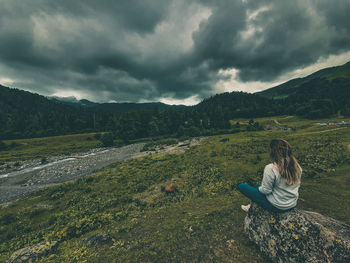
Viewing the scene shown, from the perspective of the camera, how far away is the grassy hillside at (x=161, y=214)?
677cm

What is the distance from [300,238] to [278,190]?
5.23 feet

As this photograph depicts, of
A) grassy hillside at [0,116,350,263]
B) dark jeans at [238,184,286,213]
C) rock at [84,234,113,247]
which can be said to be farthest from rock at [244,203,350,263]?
rock at [84,234,113,247]

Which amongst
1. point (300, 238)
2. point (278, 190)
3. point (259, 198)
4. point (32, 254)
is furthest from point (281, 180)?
point (32, 254)

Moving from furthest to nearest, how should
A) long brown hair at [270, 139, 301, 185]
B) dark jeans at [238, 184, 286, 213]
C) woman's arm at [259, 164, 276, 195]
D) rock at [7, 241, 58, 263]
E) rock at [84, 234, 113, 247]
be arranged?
rock at [84, 234, 113, 247]
rock at [7, 241, 58, 263]
dark jeans at [238, 184, 286, 213]
woman's arm at [259, 164, 276, 195]
long brown hair at [270, 139, 301, 185]

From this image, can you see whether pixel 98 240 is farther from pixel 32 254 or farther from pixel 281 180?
pixel 281 180

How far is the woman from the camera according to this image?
16.9 ft

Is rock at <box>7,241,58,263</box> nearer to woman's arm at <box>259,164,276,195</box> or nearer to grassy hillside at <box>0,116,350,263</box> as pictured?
grassy hillside at <box>0,116,350,263</box>

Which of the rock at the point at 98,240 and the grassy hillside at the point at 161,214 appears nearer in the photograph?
the grassy hillside at the point at 161,214

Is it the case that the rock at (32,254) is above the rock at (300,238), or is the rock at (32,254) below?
below

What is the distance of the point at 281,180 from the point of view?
17.0ft

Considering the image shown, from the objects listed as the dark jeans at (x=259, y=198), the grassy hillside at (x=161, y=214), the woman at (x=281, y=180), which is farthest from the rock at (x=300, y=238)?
the grassy hillside at (x=161, y=214)

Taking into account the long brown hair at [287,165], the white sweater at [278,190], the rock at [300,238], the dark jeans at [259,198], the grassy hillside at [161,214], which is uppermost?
the long brown hair at [287,165]

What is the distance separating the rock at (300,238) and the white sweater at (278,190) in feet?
1.66

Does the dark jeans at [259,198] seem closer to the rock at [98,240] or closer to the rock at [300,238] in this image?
the rock at [300,238]
